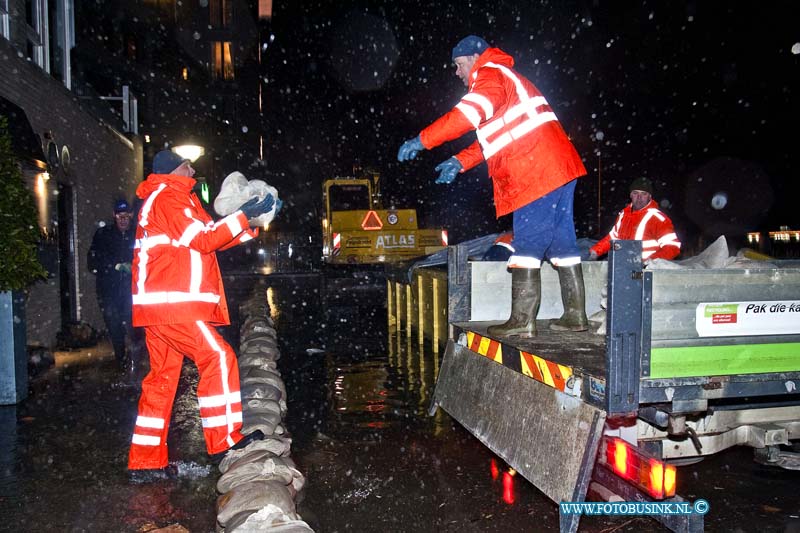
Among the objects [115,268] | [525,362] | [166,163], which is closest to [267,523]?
[525,362]

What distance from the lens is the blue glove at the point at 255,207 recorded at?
3.78 metres

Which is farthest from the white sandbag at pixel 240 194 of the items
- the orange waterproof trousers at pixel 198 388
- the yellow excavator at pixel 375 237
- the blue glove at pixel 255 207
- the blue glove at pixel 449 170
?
the yellow excavator at pixel 375 237

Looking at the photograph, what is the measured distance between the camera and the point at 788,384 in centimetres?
281

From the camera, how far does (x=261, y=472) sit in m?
3.40

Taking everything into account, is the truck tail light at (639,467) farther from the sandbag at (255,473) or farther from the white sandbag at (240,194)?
the white sandbag at (240,194)

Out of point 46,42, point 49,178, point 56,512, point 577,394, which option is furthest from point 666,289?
point 46,42

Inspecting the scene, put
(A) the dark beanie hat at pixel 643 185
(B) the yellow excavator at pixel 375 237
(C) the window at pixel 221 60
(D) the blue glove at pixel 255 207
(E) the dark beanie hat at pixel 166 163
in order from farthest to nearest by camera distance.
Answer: (C) the window at pixel 221 60, (B) the yellow excavator at pixel 375 237, (A) the dark beanie hat at pixel 643 185, (E) the dark beanie hat at pixel 166 163, (D) the blue glove at pixel 255 207

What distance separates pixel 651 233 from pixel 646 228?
0.22 feet

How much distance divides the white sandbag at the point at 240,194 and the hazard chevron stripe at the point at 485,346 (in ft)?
4.87

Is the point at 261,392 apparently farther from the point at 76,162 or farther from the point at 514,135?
the point at 76,162

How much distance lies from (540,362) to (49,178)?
296 inches

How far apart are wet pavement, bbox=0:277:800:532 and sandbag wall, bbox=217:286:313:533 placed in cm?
20

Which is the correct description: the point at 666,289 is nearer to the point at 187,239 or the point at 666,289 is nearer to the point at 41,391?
the point at 187,239

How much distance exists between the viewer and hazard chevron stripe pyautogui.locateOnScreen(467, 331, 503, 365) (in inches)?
144
